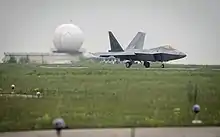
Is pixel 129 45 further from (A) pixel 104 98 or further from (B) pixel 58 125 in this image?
(B) pixel 58 125

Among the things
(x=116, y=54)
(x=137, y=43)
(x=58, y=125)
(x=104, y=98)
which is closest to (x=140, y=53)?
(x=137, y=43)

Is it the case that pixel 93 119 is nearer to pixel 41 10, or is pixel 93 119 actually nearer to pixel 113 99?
pixel 113 99

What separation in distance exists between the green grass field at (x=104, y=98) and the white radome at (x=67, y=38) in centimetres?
27

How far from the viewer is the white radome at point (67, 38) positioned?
4.65 metres

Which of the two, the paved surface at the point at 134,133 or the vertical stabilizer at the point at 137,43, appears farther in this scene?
the vertical stabilizer at the point at 137,43

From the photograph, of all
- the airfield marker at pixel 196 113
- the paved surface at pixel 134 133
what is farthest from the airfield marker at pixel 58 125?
the airfield marker at pixel 196 113

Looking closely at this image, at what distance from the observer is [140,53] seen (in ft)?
15.9

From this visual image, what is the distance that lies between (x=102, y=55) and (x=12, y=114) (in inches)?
48.3

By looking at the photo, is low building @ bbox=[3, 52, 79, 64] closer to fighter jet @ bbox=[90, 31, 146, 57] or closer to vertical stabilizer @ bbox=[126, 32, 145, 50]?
fighter jet @ bbox=[90, 31, 146, 57]

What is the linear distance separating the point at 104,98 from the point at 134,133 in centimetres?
54

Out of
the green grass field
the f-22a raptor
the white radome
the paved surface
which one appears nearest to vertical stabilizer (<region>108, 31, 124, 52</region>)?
the f-22a raptor

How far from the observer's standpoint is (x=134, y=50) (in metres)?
4.82

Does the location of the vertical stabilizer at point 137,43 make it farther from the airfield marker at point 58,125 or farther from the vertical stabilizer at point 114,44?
the airfield marker at point 58,125

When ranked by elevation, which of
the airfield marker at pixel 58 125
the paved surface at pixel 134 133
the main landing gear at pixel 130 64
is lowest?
the paved surface at pixel 134 133
